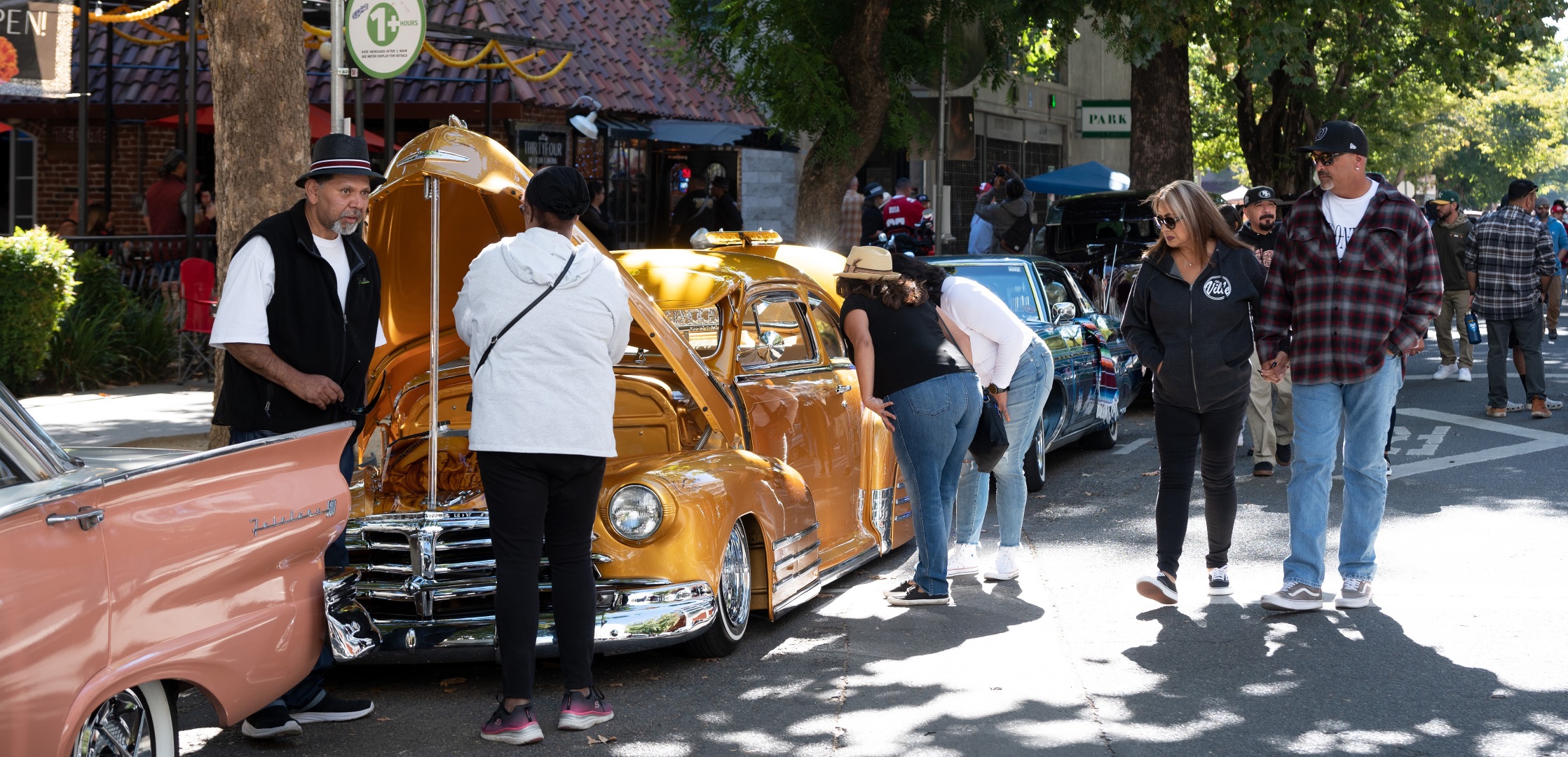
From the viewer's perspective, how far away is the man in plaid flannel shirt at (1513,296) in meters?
13.1

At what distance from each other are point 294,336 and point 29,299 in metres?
8.98

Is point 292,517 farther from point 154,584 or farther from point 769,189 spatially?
point 769,189

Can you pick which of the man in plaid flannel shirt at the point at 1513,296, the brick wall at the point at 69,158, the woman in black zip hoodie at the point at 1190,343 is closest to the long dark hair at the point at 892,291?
the woman in black zip hoodie at the point at 1190,343

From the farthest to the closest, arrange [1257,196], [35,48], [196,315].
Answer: [196,315], [35,48], [1257,196]

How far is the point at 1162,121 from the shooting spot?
812 inches

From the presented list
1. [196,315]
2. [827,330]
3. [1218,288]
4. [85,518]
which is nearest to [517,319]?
[85,518]

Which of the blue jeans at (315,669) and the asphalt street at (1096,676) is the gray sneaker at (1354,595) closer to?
the asphalt street at (1096,676)

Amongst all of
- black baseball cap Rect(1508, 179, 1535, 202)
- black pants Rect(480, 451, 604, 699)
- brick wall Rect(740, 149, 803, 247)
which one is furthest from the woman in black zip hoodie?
brick wall Rect(740, 149, 803, 247)

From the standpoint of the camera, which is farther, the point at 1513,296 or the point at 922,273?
the point at 1513,296

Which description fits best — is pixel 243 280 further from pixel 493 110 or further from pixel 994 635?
pixel 493 110

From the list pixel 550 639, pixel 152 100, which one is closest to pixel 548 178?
pixel 550 639

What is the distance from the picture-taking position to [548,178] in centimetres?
520

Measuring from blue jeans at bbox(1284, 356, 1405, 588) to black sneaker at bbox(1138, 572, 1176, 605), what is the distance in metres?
0.47

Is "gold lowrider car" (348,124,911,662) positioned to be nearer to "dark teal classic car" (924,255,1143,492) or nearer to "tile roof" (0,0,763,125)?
"dark teal classic car" (924,255,1143,492)
